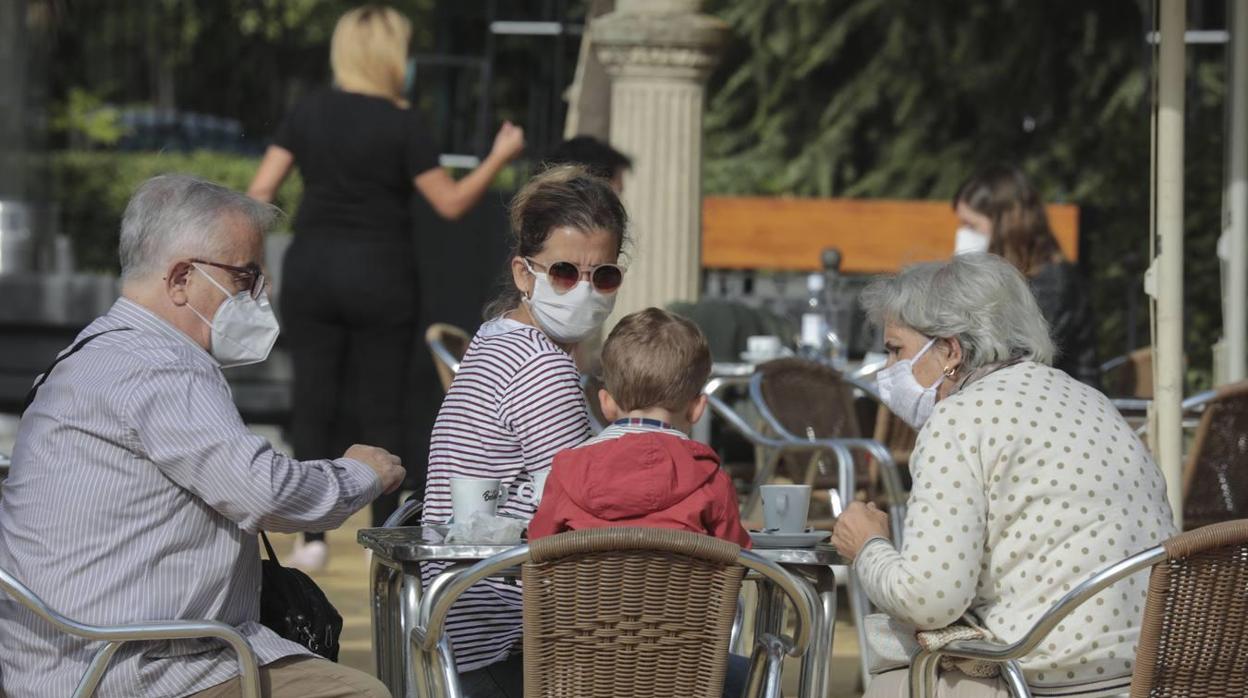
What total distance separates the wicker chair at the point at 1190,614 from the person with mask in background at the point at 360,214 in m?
3.71

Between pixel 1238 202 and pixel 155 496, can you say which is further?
pixel 1238 202

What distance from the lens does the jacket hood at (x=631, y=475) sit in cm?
299

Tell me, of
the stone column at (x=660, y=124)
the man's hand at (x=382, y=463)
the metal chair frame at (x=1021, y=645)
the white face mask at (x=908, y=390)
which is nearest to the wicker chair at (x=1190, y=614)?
the metal chair frame at (x=1021, y=645)

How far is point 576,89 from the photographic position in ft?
28.7

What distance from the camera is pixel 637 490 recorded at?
2.99 metres

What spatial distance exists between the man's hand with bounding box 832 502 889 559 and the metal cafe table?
0.02 meters

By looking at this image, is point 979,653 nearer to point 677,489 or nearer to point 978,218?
point 677,489

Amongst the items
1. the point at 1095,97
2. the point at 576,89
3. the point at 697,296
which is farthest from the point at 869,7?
the point at 697,296

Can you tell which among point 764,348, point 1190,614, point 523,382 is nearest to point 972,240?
point 764,348

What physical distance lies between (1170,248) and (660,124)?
11.0 feet

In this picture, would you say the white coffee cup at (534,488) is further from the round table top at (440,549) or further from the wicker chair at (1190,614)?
the wicker chair at (1190,614)

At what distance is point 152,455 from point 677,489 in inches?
30.5

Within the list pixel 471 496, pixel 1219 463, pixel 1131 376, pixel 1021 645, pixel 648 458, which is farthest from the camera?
pixel 1131 376

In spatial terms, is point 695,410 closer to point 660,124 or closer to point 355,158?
point 355,158
